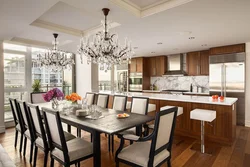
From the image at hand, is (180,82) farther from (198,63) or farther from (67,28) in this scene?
(67,28)

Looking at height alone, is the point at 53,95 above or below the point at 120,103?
above

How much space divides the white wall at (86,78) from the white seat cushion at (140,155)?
4.27 m

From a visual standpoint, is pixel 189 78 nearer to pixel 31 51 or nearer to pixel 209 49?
pixel 209 49

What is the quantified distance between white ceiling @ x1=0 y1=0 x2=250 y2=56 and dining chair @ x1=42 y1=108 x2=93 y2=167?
157cm

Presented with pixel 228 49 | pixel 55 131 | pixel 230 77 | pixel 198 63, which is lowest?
pixel 55 131

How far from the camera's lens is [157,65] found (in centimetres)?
695

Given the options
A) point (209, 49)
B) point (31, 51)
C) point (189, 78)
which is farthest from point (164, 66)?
point (31, 51)

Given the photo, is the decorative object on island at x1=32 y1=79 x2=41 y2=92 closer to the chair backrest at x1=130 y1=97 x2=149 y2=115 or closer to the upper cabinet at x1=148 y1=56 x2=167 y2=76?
the chair backrest at x1=130 y1=97 x2=149 y2=115

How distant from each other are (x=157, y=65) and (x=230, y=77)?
112 inches

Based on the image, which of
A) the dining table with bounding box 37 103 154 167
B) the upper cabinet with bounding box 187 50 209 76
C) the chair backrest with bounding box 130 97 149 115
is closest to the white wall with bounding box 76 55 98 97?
the chair backrest with bounding box 130 97 149 115

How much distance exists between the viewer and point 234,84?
474 cm

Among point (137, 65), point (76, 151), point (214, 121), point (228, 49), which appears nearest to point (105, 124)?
point (76, 151)

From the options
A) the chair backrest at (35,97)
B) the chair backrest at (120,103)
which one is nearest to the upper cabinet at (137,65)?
the chair backrest at (120,103)

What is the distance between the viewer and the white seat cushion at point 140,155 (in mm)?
1781
